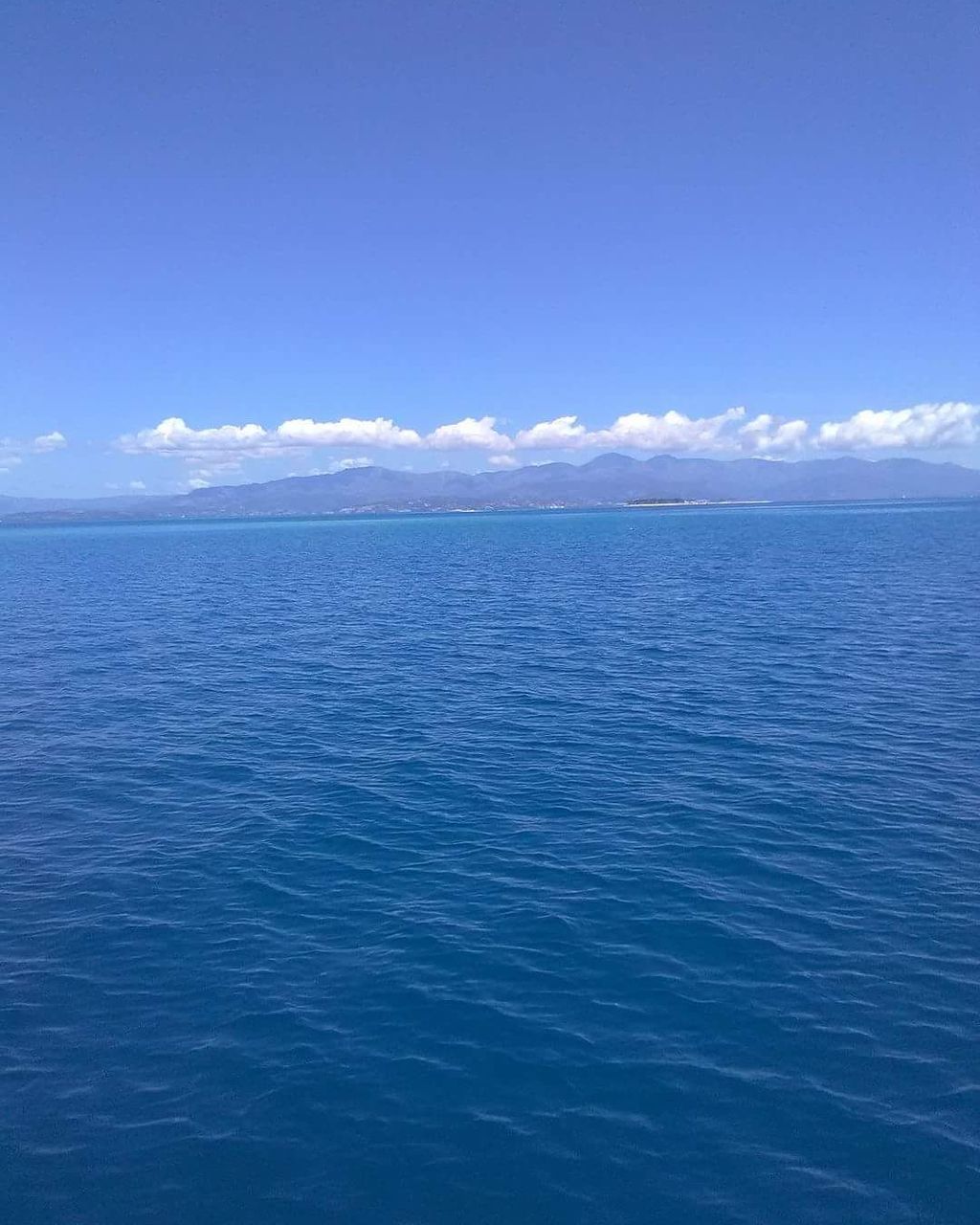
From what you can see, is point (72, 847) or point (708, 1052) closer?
point (708, 1052)

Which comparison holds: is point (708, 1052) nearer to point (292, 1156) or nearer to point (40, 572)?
point (292, 1156)

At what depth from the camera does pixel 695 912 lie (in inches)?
968

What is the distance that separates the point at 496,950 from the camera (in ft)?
75.2

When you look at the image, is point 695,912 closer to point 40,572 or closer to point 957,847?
point 957,847

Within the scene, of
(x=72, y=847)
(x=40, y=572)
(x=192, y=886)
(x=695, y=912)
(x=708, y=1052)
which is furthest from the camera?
(x=40, y=572)

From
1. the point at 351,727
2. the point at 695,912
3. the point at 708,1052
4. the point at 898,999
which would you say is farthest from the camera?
the point at 351,727

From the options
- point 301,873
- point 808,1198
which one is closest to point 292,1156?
point 808,1198

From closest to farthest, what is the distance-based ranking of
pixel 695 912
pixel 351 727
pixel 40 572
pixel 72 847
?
pixel 695 912 < pixel 72 847 < pixel 351 727 < pixel 40 572

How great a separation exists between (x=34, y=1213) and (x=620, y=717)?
109ft

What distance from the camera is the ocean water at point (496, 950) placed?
52.6 ft

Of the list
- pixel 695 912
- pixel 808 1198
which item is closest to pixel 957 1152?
pixel 808 1198

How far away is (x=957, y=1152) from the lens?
15969 mm

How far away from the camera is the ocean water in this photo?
16031 millimetres

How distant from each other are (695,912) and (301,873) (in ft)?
41.8
